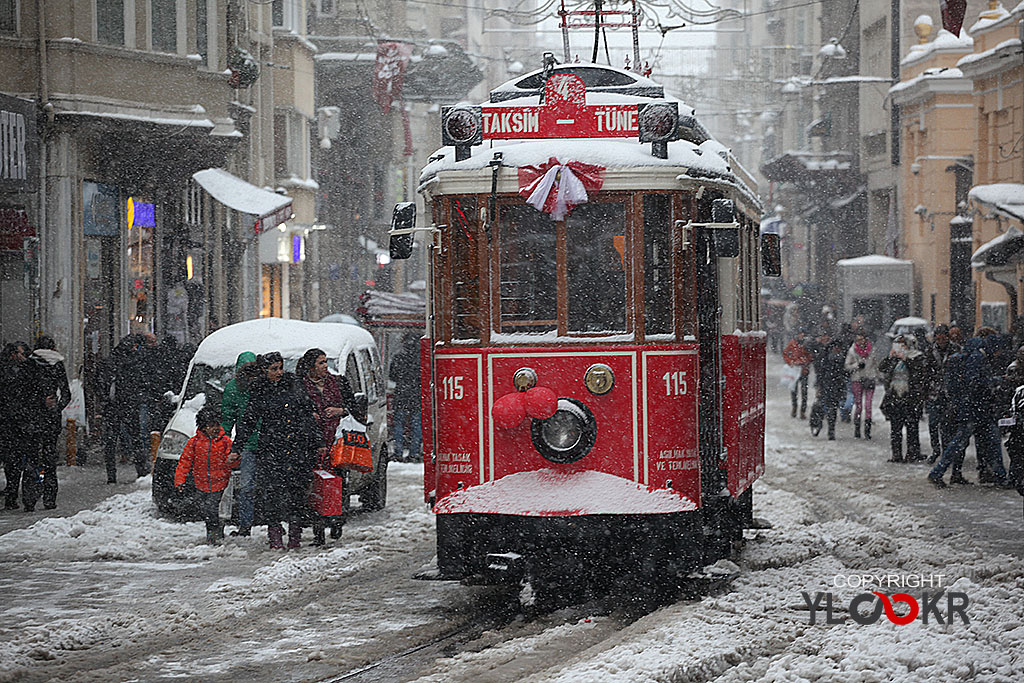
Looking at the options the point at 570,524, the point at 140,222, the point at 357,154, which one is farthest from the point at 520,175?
the point at 357,154

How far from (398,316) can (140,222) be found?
555 centimetres

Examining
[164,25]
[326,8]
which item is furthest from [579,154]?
[326,8]

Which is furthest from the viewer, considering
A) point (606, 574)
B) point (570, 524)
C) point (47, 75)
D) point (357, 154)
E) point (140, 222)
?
Result: point (357, 154)

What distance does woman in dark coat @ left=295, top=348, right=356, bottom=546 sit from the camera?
40.8ft

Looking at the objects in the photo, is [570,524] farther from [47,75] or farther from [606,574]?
[47,75]

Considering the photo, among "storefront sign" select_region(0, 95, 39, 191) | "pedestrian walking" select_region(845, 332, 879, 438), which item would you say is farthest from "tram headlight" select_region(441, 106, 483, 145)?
"pedestrian walking" select_region(845, 332, 879, 438)

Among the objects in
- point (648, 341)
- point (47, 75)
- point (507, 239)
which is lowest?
point (648, 341)

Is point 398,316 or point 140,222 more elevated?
point 140,222

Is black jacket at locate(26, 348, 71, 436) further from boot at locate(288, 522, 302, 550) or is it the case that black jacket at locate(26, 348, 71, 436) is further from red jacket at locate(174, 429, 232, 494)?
boot at locate(288, 522, 302, 550)

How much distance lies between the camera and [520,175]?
964 cm

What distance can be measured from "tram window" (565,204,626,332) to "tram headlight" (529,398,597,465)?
526mm

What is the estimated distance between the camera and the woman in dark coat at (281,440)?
12000 mm

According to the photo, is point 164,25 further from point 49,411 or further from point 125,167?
point 49,411

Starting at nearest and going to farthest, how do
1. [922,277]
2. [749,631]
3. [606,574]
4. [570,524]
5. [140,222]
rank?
[749,631] → [570,524] → [606,574] → [140,222] → [922,277]
